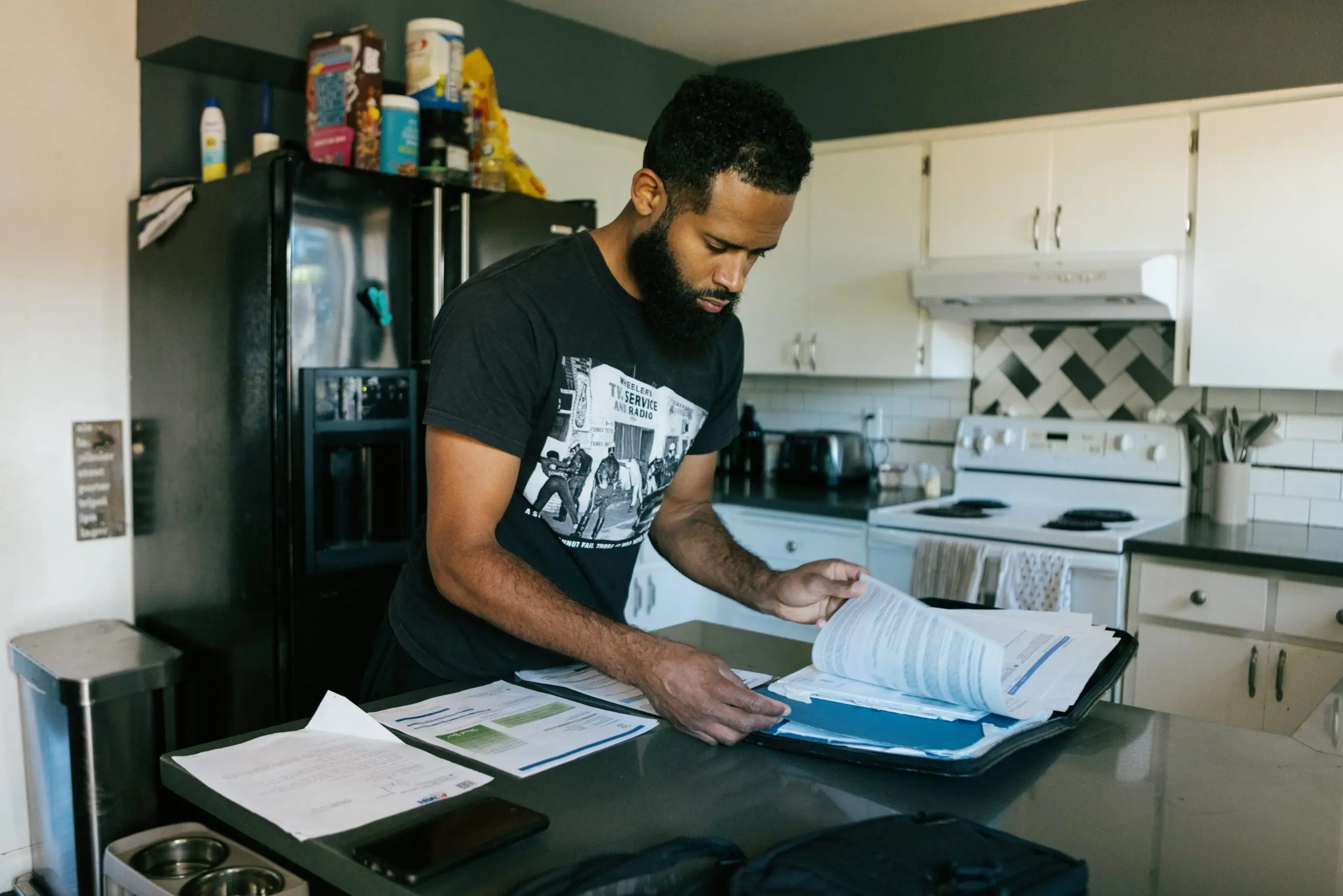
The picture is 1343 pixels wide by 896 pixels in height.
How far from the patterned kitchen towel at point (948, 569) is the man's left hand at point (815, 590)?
1643 millimetres

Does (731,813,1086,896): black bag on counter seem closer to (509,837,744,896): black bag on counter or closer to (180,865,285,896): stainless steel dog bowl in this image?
(509,837,744,896): black bag on counter

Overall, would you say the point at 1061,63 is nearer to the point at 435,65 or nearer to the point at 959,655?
the point at 435,65

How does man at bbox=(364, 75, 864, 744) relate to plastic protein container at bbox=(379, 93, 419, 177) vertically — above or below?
below

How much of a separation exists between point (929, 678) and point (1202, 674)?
6.34 ft

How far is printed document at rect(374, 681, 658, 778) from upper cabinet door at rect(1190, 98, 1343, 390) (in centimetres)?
245

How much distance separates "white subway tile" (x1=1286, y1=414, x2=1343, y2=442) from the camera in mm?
3160

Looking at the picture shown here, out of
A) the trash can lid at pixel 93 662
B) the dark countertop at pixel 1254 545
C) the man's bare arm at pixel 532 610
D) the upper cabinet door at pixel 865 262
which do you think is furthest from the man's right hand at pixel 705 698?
the upper cabinet door at pixel 865 262

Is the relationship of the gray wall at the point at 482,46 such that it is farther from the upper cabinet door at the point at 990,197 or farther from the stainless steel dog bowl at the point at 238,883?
the stainless steel dog bowl at the point at 238,883

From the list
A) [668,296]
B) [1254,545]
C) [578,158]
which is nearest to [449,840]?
[668,296]

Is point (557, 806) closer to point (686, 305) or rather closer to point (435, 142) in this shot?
point (686, 305)

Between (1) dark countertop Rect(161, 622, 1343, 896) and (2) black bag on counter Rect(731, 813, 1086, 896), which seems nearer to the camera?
(2) black bag on counter Rect(731, 813, 1086, 896)

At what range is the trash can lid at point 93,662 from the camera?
2.45 m

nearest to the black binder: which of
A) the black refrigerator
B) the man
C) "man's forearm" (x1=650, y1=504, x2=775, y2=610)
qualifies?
the man

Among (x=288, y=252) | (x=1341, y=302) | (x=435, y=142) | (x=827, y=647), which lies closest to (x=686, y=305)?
(x=827, y=647)
